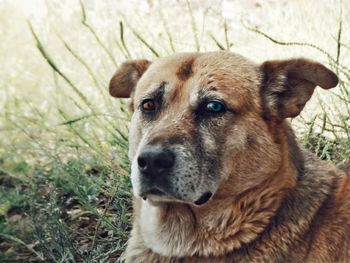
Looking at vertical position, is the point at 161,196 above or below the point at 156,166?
below

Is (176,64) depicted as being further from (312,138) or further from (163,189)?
(312,138)

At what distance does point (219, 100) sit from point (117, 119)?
1785 mm

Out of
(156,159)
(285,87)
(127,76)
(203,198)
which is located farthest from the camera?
(127,76)

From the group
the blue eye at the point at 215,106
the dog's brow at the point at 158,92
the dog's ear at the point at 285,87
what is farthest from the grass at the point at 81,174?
the blue eye at the point at 215,106

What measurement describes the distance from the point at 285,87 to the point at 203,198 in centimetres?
77

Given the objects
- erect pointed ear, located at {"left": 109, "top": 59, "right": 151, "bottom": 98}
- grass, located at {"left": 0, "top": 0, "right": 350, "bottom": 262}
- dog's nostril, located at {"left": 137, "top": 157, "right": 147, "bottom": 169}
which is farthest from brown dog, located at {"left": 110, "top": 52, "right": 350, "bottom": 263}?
grass, located at {"left": 0, "top": 0, "right": 350, "bottom": 262}

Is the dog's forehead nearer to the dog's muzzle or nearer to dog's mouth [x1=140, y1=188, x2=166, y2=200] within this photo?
the dog's muzzle

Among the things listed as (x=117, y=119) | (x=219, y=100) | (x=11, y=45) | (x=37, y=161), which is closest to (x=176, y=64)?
(x=219, y=100)

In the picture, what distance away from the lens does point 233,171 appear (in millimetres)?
3574

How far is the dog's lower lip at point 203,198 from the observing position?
137 inches

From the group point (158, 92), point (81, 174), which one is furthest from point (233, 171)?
point (81, 174)

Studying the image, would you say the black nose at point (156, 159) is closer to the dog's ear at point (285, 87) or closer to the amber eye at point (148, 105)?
the amber eye at point (148, 105)

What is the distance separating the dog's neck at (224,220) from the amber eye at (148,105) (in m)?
0.53

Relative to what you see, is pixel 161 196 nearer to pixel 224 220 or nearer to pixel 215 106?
pixel 224 220
